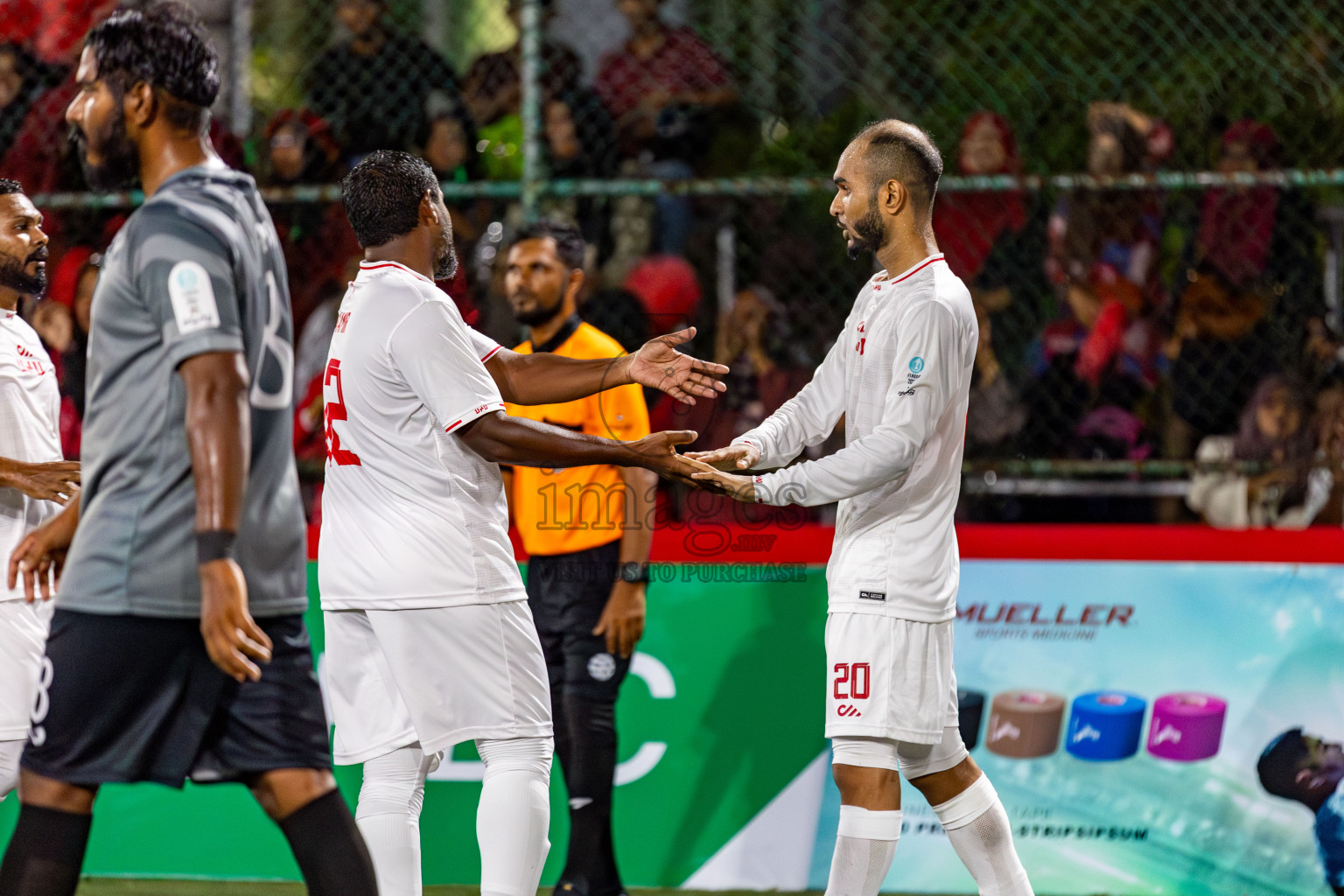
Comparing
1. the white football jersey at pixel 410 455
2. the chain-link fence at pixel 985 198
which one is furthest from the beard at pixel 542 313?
the white football jersey at pixel 410 455

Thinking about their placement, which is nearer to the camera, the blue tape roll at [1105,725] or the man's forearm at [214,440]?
the man's forearm at [214,440]

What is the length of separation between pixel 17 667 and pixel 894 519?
2.55 m

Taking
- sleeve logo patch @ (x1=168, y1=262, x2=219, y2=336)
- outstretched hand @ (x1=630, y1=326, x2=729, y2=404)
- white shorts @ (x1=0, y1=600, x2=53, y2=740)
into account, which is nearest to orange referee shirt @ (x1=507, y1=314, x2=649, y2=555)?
outstretched hand @ (x1=630, y1=326, x2=729, y2=404)

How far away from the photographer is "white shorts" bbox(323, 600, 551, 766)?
3.55 meters

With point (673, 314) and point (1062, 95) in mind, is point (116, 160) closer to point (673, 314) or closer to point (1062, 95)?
point (673, 314)

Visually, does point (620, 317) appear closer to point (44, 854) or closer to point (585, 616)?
point (585, 616)

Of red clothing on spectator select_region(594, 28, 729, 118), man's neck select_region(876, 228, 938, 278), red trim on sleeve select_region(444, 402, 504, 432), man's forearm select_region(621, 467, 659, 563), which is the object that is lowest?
man's forearm select_region(621, 467, 659, 563)

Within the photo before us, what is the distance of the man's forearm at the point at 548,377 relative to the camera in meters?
4.09

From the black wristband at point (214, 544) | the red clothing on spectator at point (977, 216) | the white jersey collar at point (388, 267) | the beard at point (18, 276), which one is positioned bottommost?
the black wristband at point (214, 544)

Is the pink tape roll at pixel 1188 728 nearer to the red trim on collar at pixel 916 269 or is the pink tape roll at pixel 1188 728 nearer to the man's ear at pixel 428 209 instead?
the red trim on collar at pixel 916 269

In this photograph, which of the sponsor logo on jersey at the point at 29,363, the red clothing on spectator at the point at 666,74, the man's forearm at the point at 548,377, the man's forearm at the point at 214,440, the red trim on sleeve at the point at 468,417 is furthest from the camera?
the red clothing on spectator at the point at 666,74

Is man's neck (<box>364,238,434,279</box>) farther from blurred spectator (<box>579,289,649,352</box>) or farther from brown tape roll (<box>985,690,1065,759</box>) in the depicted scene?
brown tape roll (<box>985,690,1065,759</box>)

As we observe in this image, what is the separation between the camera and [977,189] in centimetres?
594

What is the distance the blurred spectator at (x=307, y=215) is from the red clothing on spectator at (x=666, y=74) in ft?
4.76
